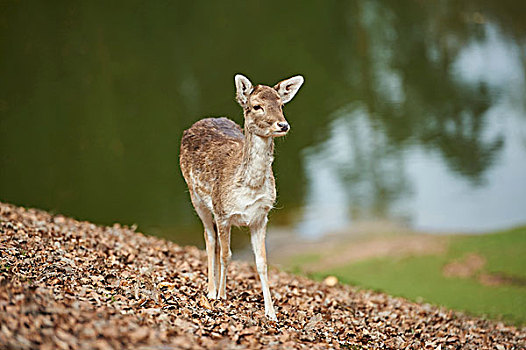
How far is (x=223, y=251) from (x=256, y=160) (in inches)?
47.2

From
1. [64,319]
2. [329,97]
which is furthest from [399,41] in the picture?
[64,319]

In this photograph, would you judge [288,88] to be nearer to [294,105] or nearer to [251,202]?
[251,202]

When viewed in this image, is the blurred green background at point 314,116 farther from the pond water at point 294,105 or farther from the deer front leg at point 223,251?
the deer front leg at point 223,251

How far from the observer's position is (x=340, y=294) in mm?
9883

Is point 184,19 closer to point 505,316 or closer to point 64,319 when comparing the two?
point 505,316

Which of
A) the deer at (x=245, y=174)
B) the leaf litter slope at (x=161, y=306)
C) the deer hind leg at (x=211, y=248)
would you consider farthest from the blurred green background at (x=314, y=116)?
the deer at (x=245, y=174)

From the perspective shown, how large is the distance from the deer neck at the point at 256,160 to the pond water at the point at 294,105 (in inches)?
400

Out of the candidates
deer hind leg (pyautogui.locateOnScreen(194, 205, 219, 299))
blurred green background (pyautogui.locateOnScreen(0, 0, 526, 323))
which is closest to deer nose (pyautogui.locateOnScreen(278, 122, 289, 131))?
deer hind leg (pyautogui.locateOnScreen(194, 205, 219, 299))

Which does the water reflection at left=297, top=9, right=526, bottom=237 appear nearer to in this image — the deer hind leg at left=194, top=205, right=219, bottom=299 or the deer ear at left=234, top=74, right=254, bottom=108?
the deer hind leg at left=194, top=205, right=219, bottom=299

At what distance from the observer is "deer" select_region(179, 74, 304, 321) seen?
6.64 m

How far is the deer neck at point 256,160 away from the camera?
6734 millimetres

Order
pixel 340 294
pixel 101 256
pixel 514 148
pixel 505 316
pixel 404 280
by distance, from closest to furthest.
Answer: pixel 101 256
pixel 340 294
pixel 505 316
pixel 404 280
pixel 514 148

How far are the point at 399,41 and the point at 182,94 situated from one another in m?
10.3

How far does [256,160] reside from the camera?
267 inches
